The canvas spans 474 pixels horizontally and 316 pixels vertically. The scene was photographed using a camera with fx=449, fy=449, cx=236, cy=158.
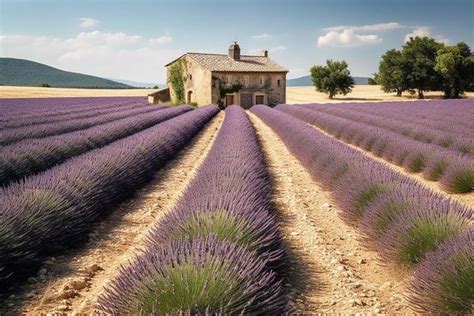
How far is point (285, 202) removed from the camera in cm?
569

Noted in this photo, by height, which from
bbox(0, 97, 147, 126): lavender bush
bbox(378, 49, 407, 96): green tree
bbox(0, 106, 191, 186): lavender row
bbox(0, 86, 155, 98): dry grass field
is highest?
bbox(378, 49, 407, 96): green tree

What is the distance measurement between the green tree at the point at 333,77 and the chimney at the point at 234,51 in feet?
53.7

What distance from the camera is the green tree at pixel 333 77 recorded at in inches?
1930

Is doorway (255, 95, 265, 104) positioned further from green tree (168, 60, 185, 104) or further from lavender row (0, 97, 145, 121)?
lavender row (0, 97, 145, 121)

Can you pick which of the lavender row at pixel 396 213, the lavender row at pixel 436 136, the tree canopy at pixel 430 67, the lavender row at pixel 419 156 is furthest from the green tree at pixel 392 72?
the lavender row at pixel 396 213

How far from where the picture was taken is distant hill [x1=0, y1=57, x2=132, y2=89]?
14575cm

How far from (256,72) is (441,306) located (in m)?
31.2

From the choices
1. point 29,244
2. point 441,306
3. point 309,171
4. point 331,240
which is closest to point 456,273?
point 441,306

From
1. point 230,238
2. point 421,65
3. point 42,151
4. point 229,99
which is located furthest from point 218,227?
point 421,65

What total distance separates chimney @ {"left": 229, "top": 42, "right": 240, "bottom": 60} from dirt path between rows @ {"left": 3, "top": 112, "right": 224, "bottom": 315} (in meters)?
30.3

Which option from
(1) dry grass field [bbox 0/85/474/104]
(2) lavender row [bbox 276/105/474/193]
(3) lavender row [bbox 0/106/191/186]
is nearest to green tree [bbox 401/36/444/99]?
(1) dry grass field [bbox 0/85/474/104]

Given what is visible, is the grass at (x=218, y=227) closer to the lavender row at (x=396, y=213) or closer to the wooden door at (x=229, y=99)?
the lavender row at (x=396, y=213)

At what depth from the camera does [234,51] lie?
35562 mm

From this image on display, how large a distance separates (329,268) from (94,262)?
6.11 ft
